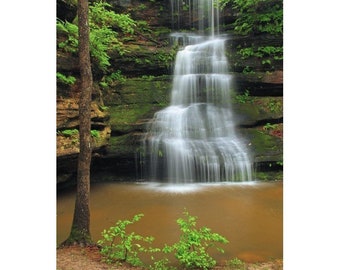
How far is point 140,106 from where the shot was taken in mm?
11195

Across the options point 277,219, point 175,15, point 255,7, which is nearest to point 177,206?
point 277,219

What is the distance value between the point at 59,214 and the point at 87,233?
2518 millimetres

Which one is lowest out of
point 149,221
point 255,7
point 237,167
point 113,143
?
point 149,221

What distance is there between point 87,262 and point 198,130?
23.3ft

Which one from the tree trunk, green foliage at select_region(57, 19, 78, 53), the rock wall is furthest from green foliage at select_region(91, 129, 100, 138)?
the tree trunk

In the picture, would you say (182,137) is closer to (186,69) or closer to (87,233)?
(186,69)

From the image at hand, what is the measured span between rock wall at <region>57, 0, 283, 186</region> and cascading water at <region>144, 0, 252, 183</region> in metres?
0.38

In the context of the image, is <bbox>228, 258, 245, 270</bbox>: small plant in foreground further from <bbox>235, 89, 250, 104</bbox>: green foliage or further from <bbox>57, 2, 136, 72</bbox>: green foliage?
<bbox>235, 89, 250, 104</bbox>: green foliage

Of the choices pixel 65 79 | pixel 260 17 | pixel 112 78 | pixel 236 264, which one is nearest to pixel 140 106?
pixel 112 78

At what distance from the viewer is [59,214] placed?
6805mm

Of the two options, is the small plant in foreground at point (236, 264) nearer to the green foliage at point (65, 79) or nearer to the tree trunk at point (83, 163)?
the tree trunk at point (83, 163)

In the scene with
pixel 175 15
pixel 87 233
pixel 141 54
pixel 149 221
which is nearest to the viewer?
pixel 87 233

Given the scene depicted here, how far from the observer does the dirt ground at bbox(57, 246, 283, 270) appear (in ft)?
12.7

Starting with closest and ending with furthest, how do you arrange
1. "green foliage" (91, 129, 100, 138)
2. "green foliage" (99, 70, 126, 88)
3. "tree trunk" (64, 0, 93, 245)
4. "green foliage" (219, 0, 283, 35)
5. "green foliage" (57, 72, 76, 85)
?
"tree trunk" (64, 0, 93, 245), "green foliage" (57, 72, 76, 85), "green foliage" (91, 129, 100, 138), "green foliage" (99, 70, 126, 88), "green foliage" (219, 0, 283, 35)
